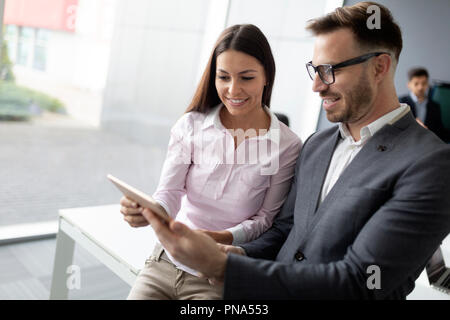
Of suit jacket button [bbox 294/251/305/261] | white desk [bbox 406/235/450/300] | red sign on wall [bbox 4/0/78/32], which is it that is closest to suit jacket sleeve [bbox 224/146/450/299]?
suit jacket button [bbox 294/251/305/261]

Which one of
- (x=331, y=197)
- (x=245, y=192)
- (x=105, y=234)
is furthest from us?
(x=105, y=234)

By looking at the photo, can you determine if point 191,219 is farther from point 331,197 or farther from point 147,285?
point 331,197

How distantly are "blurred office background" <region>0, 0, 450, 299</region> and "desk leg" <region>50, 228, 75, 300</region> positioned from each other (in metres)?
0.36

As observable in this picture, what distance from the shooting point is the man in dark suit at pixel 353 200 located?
113 cm

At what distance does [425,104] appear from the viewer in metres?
4.26

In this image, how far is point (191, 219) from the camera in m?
1.66

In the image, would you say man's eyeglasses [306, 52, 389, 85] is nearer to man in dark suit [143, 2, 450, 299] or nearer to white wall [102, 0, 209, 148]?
man in dark suit [143, 2, 450, 299]

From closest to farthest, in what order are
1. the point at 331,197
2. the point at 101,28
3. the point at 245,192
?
the point at 331,197, the point at 245,192, the point at 101,28

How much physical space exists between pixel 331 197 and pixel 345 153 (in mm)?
213

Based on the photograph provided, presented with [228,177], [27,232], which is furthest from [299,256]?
[27,232]

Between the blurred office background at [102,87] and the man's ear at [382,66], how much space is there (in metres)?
2.09

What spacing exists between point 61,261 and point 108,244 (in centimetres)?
47

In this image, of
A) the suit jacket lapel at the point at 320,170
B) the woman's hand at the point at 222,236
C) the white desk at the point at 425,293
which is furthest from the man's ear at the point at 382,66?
the white desk at the point at 425,293
